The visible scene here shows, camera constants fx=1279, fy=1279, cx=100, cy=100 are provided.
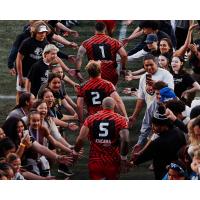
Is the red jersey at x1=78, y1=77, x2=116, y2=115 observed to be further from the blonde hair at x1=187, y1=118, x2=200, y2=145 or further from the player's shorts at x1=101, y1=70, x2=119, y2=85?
the blonde hair at x1=187, y1=118, x2=200, y2=145

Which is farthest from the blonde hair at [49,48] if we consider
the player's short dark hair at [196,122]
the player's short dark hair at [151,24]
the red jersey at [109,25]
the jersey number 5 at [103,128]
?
the player's short dark hair at [196,122]

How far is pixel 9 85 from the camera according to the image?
59.8ft

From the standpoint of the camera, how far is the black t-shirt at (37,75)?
17.1 metres

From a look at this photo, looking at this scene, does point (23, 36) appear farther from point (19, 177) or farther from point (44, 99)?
point (19, 177)

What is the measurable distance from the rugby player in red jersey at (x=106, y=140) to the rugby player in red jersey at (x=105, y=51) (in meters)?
1.81

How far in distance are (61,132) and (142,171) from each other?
49.8 inches

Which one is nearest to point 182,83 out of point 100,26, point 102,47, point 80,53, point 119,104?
point 119,104

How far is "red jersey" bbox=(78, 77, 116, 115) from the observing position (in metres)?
16.2

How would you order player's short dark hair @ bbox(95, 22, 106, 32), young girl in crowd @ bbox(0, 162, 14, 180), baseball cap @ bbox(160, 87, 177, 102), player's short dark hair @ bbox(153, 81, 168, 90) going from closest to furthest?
1. young girl in crowd @ bbox(0, 162, 14, 180)
2. baseball cap @ bbox(160, 87, 177, 102)
3. player's short dark hair @ bbox(153, 81, 168, 90)
4. player's short dark hair @ bbox(95, 22, 106, 32)

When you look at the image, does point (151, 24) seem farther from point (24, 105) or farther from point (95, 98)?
point (24, 105)

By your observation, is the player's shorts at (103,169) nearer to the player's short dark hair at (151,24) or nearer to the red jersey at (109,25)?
the player's short dark hair at (151,24)

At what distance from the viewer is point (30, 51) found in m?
17.4

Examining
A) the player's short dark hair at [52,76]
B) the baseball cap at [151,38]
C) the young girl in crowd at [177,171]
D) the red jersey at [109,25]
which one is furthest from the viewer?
the red jersey at [109,25]

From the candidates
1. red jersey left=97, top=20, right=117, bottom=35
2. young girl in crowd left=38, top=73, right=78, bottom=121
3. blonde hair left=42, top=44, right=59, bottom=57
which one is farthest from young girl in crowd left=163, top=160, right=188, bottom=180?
red jersey left=97, top=20, right=117, bottom=35
